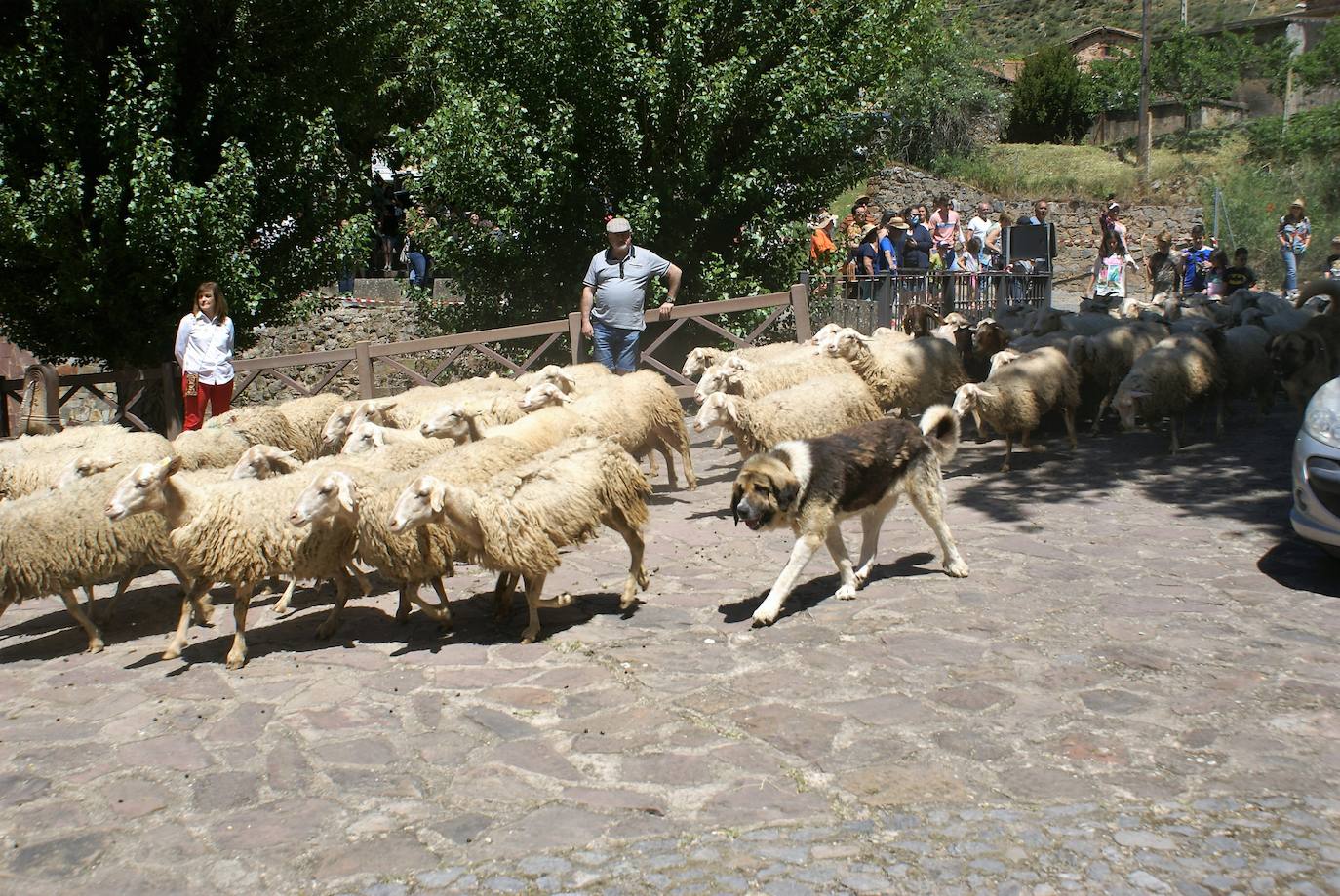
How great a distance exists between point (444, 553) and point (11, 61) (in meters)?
8.64

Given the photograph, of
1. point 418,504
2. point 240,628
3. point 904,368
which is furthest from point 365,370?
point 418,504

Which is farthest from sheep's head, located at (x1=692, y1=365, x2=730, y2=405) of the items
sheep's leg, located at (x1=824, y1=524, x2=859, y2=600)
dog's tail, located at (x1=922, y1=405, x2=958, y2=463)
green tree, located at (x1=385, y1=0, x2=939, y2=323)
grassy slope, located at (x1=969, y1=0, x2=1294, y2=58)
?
grassy slope, located at (x1=969, y1=0, x2=1294, y2=58)

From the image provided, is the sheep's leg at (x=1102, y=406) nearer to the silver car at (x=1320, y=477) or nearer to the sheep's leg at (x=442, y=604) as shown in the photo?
the silver car at (x=1320, y=477)

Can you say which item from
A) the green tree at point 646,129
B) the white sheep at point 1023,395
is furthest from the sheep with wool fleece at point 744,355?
the green tree at point 646,129

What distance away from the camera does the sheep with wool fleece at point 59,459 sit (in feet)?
28.7

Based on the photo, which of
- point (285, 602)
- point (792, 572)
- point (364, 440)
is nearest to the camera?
point (792, 572)

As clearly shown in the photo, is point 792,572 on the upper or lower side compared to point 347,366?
lower

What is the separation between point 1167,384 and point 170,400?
34.5 feet

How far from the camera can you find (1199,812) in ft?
14.6

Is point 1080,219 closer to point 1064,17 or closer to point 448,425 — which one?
point 448,425

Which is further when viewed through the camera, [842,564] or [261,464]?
[261,464]

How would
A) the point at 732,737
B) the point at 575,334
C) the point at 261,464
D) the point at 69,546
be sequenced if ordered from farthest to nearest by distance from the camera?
the point at 575,334
the point at 261,464
the point at 69,546
the point at 732,737

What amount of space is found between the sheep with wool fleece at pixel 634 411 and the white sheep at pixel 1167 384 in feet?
13.9

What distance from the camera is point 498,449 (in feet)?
25.4
